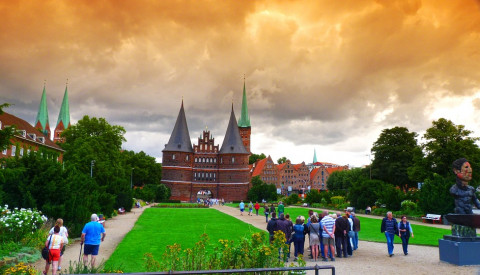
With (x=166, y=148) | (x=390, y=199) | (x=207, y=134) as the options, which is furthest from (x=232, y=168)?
(x=390, y=199)

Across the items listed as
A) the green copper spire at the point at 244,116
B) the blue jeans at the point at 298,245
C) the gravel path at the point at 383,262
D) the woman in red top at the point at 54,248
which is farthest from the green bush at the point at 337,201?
the green copper spire at the point at 244,116

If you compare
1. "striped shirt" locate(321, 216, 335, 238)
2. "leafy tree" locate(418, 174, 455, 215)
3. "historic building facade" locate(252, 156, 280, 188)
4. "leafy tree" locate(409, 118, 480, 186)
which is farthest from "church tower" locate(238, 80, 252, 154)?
"striped shirt" locate(321, 216, 335, 238)

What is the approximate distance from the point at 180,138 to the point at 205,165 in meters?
8.69

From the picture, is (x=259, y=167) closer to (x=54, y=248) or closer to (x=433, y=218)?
(x=433, y=218)

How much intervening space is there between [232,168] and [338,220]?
71812mm

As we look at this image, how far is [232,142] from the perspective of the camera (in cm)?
8644

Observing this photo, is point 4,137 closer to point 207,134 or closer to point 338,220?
point 338,220

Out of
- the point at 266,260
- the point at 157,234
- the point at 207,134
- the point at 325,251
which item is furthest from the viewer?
the point at 207,134

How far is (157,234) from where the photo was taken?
20.0 meters

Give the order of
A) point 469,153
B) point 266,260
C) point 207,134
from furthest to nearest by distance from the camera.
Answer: point 207,134 → point 469,153 → point 266,260

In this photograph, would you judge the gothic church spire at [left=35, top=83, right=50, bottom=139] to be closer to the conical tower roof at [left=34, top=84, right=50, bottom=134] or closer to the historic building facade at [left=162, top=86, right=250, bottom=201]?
the conical tower roof at [left=34, top=84, right=50, bottom=134]

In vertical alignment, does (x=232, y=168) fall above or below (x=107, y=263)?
above

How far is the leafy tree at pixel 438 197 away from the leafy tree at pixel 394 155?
24695 mm

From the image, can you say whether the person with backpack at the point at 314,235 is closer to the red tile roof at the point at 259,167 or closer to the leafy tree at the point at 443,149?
the leafy tree at the point at 443,149
